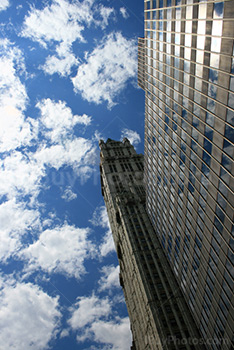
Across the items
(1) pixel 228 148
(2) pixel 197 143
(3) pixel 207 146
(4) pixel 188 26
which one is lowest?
(1) pixel 228 148

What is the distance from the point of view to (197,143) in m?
32.6

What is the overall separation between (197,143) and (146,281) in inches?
1710

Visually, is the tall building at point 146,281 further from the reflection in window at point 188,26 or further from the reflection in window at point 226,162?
the reflection in window at point 188,26

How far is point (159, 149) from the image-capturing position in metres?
49.0

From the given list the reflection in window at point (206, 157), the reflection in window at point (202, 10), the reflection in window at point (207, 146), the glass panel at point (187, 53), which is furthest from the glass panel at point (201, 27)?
the reflection in window at point (206, 157)

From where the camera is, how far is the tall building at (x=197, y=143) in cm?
2595

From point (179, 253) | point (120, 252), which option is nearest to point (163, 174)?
point (179, 253)

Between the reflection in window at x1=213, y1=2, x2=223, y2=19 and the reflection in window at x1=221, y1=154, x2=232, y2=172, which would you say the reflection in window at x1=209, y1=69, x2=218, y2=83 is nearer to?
the reflection in window at x1=213, y1=2, x2=223, y2=19

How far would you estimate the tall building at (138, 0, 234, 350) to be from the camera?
85.1 ft

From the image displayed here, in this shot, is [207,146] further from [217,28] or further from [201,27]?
[201,27]

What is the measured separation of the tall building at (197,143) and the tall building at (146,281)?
15459 mm

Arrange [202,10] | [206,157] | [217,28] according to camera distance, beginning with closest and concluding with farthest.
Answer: [217,28], [202,10], [206,157]

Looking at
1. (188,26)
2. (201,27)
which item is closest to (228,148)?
(201,27)

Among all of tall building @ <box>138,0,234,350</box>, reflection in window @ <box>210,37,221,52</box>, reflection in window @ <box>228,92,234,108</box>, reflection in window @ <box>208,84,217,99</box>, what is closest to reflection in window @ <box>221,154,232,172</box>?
tall building @ <box>138,0,234,350</box>
